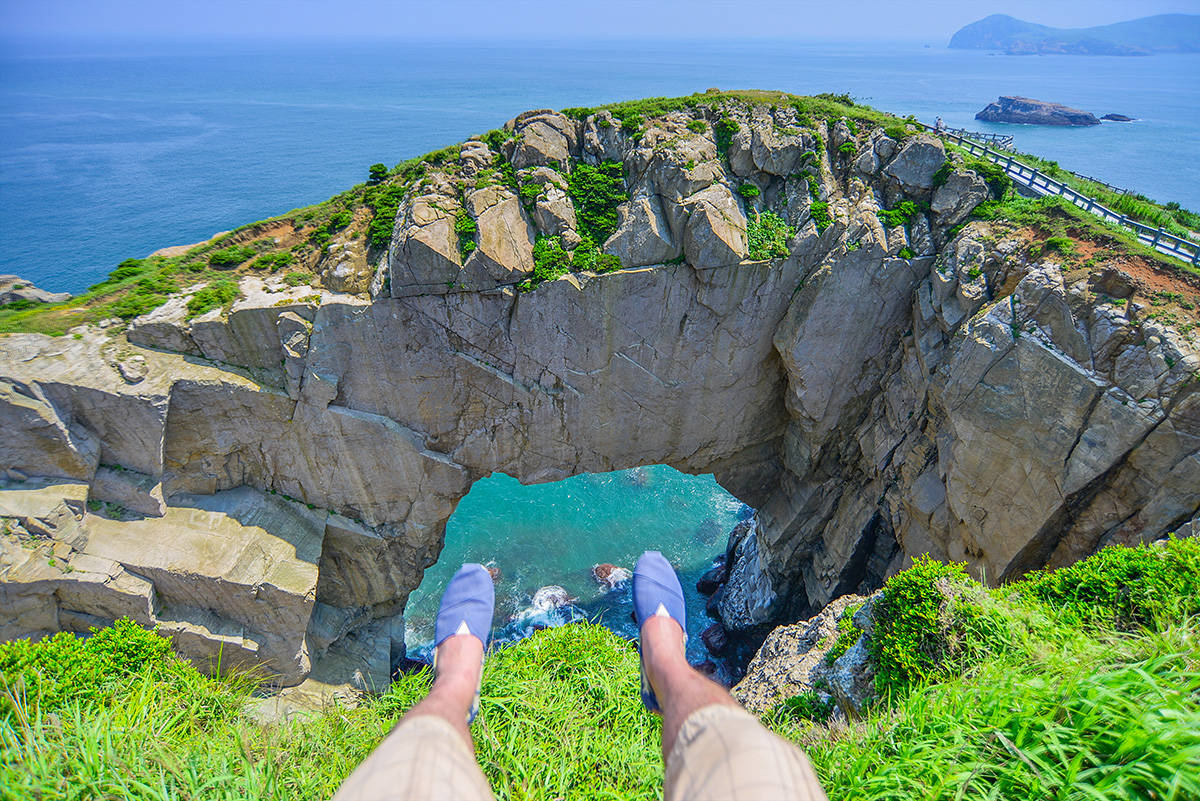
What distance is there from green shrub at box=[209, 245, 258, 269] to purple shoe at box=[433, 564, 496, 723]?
18703 mm

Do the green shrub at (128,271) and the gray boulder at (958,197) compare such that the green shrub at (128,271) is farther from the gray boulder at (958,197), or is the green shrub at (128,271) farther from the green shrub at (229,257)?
the gray boulder at (958,197)

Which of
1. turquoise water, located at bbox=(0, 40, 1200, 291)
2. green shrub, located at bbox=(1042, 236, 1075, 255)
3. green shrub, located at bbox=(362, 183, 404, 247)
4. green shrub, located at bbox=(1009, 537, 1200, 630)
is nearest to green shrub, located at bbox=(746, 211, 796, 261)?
green shrub, located at bbox=(1042, 236, 1075, 255)

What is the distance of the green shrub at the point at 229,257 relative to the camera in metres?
20.5

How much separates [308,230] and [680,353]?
15334 mm

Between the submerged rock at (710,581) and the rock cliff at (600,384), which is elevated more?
the rock cliff at (600,384)

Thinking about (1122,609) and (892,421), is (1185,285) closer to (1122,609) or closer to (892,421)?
(892,421)

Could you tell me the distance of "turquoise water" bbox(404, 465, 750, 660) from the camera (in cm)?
2816

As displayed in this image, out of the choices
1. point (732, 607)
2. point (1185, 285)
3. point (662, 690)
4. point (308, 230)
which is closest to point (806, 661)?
point (662, 690)

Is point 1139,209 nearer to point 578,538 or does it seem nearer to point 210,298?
point 578,538

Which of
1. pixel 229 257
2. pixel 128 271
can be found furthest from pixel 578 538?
pixel 128 271

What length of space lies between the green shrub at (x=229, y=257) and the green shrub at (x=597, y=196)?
1247 centimetres

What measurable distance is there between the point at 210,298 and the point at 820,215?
2143 centimetres

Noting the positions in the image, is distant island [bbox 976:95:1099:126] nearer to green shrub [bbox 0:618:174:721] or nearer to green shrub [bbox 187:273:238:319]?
green shrub [bbox 187:273:238:319]

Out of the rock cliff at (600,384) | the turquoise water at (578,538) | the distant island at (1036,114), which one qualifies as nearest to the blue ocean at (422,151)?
the turquoise water at (578,538)
